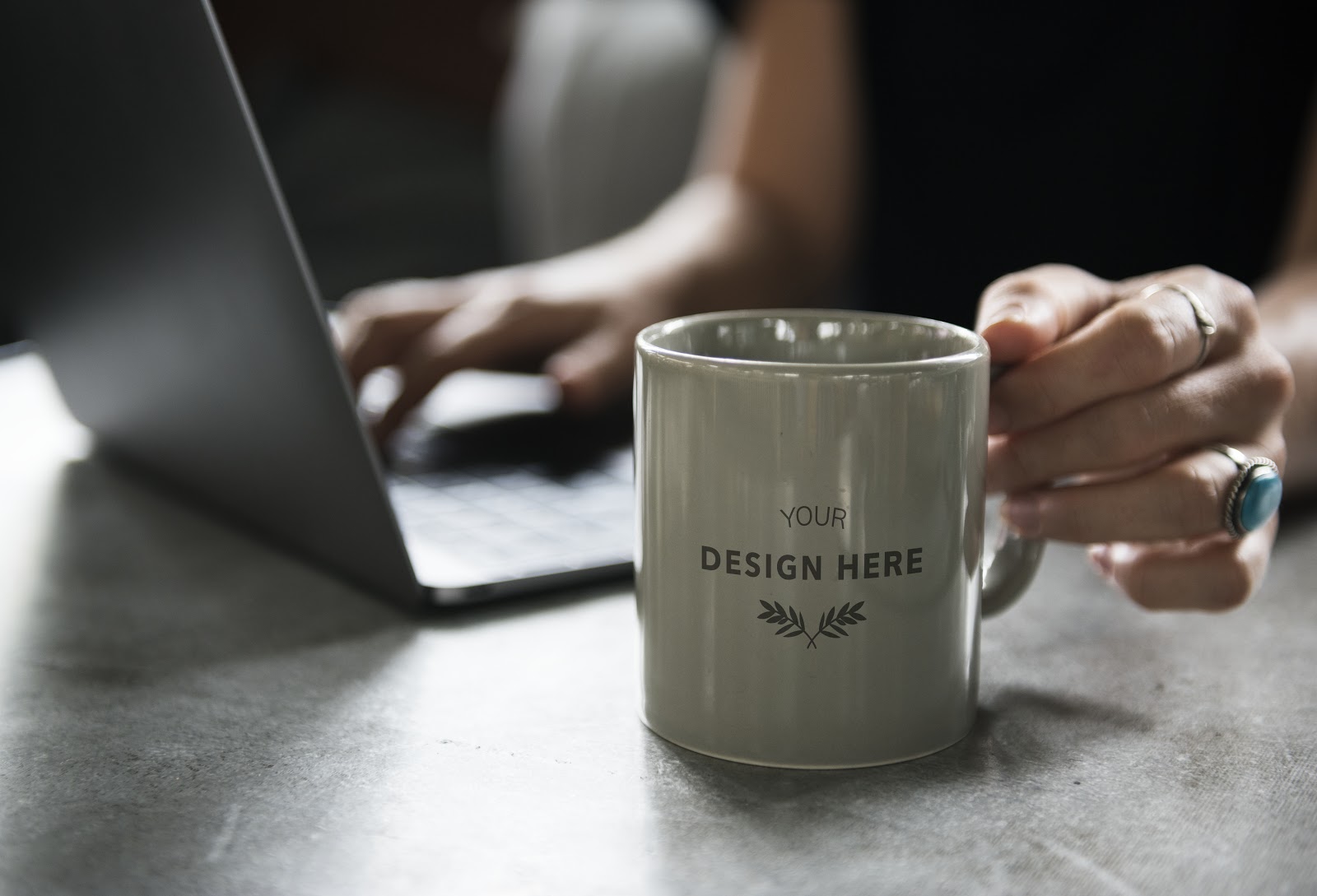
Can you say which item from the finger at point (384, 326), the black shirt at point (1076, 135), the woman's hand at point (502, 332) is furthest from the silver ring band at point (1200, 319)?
the black shirt at point (1076, 135)

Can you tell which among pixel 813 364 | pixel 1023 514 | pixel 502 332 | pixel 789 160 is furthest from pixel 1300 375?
pixel 789 160

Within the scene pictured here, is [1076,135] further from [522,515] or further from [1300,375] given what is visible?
[522,515]

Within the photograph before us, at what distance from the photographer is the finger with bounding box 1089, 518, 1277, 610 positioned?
1.56 feet

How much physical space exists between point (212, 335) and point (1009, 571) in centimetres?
35

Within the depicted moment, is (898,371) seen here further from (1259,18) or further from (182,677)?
(1259,18)

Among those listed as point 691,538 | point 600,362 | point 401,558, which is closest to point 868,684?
point 691,538

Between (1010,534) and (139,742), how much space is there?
318 millimetres

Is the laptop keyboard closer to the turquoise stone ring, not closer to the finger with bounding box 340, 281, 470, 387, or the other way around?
the finger with bounding box 340, 281, 470, 387

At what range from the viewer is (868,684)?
0.38 meters

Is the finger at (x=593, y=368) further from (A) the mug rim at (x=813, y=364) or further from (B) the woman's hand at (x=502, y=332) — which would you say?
(A) the mug rim at (x=813, y=364)

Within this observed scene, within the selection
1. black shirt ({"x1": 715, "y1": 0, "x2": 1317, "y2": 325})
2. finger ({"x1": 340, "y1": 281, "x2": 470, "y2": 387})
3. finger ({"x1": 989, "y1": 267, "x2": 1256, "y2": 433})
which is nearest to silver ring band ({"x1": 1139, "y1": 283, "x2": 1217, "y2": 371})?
finger ({"x1": 989, "y1": 267, "x2": 1256, "y2": 433})

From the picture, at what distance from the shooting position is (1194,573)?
18.8 inches

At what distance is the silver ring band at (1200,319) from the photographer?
0.46 meters

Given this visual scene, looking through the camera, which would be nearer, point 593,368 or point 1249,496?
point 1249,496
